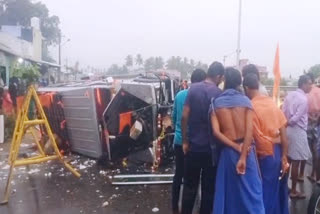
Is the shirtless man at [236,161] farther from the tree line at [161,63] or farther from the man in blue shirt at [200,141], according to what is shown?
the tree line at [161,63]

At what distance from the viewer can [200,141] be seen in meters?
4.06

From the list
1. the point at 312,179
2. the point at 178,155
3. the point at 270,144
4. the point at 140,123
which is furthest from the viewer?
the point at 140,123

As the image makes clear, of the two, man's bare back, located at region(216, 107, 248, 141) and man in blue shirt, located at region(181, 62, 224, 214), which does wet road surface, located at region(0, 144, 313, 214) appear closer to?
man in blue shirt, located at region(181, 62, 224, 214)

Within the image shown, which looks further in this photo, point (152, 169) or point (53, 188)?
point (152, 169)

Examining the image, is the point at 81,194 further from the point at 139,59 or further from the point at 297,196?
the point at 139,59

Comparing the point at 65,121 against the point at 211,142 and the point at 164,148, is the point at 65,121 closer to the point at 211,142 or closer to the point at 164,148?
the point at 164,148

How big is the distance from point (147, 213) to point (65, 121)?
3.83m

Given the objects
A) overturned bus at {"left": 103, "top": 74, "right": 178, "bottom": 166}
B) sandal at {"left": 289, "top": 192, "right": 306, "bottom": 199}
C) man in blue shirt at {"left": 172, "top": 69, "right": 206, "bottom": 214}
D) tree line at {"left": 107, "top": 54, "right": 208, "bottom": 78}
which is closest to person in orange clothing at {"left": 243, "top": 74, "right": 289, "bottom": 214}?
man in blue shirt at {"left": 172, "top": 69, "right": 206, "bottom": 214}

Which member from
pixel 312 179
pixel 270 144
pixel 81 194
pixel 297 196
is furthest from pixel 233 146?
pixel 312 179

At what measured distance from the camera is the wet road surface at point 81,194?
4988 millimetres

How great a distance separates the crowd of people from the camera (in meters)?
3.57

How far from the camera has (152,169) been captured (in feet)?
22.6

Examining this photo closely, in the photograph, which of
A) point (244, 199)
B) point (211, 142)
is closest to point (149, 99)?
point (211, 142)

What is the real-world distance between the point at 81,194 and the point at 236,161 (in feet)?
9.40
